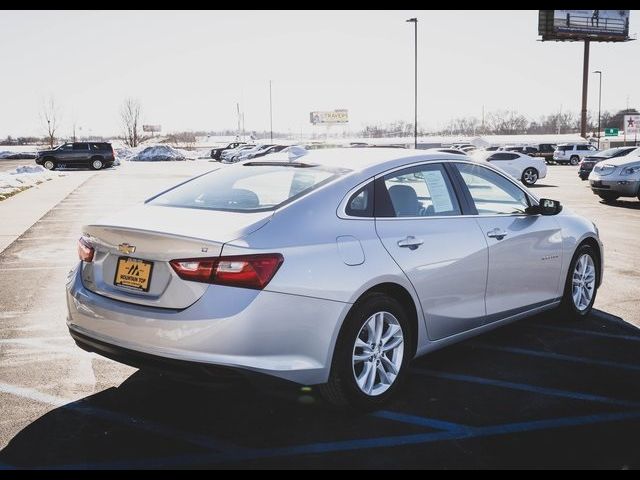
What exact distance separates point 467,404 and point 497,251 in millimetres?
1226

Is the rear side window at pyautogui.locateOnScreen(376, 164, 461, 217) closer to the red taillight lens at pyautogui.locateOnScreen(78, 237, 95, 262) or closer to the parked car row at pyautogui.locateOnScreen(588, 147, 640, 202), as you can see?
the red taillight lens at pyautogui.locateOnScreen(78, 237, 95, 262)

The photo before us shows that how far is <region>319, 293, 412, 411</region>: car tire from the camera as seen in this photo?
12.5 feet

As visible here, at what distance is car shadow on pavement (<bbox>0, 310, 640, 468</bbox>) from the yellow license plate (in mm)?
703

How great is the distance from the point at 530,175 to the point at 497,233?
22.7 metres

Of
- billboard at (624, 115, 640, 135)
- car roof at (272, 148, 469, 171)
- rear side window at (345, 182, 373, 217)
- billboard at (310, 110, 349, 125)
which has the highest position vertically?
billboard at (310, 110, 349, 125)

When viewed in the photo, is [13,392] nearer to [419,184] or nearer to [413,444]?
[413,444]

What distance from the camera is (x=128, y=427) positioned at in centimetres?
384

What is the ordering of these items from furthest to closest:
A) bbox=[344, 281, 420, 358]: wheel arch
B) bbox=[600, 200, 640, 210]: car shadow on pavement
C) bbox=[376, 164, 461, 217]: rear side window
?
bbox=[600, 200, 640, 210]: car shadow on pavement, bbox=[376, 164, 461, 217]: rear side window, bbox=[344, 281, 420, 358]: wheel arch

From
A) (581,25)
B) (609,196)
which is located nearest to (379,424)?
(609,196)

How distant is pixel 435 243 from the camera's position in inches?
173

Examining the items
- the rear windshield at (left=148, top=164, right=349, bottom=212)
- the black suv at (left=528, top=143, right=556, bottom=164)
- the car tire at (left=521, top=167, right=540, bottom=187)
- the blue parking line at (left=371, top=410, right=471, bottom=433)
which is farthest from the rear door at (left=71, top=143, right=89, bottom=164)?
the blue parking line at (left=371, top=410, right=471, bottom=433)

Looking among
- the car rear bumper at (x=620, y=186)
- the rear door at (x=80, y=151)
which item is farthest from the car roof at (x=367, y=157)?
the rear door at (x=80, y=151)

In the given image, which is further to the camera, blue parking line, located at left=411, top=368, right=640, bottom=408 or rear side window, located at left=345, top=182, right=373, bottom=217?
blue parking line, located at left=411, top=368, right=640, bottom=408

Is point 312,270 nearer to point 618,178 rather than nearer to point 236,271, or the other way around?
point 236,271
